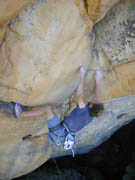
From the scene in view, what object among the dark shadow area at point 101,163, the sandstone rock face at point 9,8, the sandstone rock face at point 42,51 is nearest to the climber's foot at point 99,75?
the sandstone rock face at point 42,51

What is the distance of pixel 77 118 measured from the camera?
2.44 m

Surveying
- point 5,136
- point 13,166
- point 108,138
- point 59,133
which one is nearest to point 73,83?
point 59,133

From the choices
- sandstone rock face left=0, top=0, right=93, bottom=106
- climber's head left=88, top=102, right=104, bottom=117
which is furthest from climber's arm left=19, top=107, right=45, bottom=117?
climber's head left=88, top=102, right=104, bottom=117

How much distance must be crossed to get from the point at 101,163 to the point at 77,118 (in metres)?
3.03

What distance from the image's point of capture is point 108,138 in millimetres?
4844

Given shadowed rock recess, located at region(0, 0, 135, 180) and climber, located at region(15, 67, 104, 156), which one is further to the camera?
climber, located at region(15, 67, 104, 156)

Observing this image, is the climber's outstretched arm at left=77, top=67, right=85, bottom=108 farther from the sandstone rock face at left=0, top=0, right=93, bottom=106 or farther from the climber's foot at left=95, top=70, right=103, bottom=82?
the climber's foot at left=95, top=70, right=103, bottom=82

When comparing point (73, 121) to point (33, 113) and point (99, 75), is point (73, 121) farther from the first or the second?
point (99, 75)

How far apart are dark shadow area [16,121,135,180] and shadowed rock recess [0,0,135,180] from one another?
2.07m

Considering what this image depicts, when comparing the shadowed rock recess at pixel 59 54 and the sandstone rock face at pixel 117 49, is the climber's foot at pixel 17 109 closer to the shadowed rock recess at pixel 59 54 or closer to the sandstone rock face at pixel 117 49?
the shadowed rock recess at pixel 59 54

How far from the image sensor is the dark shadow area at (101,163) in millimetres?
4473

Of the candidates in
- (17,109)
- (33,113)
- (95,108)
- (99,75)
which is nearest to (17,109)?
(17,109)

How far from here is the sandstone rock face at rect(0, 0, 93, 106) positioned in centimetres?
173

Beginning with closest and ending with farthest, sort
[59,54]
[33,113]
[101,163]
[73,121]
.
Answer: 1. [59,54]
2. [33,113]
3. [73,121]
4. [101,163]
